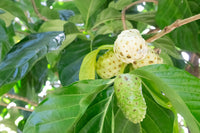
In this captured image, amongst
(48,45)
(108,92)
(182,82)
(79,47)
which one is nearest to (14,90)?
(79,47)

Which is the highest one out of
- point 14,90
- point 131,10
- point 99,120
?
point 131,10

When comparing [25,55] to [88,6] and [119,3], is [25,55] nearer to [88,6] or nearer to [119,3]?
[88,6]

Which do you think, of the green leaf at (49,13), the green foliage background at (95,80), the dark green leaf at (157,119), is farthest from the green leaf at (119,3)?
the dark green leaf at (157,119)

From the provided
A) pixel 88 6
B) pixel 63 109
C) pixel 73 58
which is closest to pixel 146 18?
pixel 88 6

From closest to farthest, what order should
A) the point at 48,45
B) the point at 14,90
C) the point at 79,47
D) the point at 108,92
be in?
the point at 108,92, the point at 48,45, the point at 79,47, the point at 14,90

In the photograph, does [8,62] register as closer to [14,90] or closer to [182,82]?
[182,82]

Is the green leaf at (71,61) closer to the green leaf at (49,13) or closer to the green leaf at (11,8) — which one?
the green leaf at (11,8)

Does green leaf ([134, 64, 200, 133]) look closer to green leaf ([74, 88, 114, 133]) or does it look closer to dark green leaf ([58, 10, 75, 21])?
green leaf ([74, 88, 114, 133])
